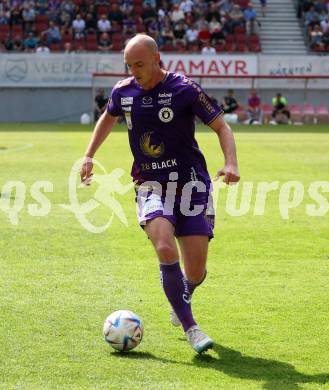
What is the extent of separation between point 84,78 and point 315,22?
11.8 meters

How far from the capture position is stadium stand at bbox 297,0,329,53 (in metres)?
44.0

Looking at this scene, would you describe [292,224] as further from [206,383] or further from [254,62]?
[254,62]

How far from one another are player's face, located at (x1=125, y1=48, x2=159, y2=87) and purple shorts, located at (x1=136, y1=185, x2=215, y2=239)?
2.83ft

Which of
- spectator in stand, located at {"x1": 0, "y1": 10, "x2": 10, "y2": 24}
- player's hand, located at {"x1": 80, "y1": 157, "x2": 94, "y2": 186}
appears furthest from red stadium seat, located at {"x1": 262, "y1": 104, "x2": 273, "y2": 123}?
player's hand, located at {"x1": 80, "y1": 157, "x2": 94, "y2": 186}

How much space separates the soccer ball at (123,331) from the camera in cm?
643

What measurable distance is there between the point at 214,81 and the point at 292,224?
98.7ft

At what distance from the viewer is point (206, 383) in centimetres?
574

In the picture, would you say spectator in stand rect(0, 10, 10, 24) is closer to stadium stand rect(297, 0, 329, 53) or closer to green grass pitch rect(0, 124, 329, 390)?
stadium stand rect(297, 0, 329, 53)

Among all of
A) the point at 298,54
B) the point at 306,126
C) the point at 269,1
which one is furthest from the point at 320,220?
the point at 269,1

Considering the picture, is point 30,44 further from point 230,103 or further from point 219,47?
point 230,103

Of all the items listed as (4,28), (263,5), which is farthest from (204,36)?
(4,28)

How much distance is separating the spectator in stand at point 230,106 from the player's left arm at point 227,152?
33759 mm

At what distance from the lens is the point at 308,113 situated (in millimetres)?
42812

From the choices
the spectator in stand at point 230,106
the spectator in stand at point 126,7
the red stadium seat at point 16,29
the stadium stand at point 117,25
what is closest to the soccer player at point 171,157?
the spectator in stand at point 230,106
